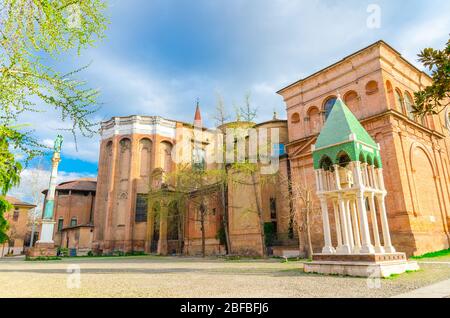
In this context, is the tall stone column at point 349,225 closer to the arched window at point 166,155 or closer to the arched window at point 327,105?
the arched window at point 327,105

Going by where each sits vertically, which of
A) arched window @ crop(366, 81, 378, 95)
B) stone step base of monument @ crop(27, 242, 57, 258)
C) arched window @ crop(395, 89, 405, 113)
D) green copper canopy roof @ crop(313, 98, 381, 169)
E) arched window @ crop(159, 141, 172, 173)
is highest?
arched window @ crop(159, 141, 172, 173)

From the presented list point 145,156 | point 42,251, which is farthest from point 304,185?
point 145,156

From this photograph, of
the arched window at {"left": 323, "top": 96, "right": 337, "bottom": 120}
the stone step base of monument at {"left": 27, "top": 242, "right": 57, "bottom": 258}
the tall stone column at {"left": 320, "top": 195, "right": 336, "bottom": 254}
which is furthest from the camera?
the stone step base of monument at {"left": 27, "top": 242, "right": 57, "bottom": 258}

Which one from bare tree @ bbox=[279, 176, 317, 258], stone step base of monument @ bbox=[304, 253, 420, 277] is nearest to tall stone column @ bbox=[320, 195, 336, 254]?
stone step base of monument @ bbox=[304, 253, 420, 277]

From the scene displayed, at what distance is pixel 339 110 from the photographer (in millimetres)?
12648

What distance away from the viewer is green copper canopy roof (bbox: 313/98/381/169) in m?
11.5

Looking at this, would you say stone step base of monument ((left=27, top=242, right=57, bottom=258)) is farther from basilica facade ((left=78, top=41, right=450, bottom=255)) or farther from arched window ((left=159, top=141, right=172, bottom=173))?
arched window ((left=159, top=141, right=172, bottom=173))

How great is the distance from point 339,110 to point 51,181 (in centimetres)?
2812

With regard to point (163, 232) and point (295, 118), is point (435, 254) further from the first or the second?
point (163, 232)

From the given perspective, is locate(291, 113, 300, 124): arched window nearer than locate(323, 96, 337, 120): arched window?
No

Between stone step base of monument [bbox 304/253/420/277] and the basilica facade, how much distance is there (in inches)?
71.7

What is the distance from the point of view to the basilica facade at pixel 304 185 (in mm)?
18250
